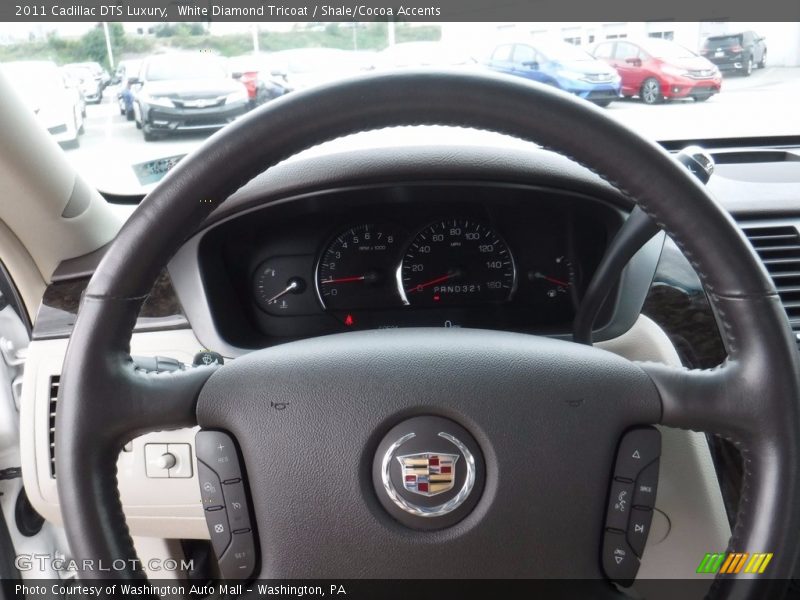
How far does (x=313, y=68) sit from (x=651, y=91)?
81 centimetres

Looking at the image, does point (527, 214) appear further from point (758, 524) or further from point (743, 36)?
point (758, 524)

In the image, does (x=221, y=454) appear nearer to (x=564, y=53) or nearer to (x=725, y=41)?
(x=564, y=53)

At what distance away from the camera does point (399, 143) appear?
1586 mm

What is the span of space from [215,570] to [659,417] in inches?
48.7

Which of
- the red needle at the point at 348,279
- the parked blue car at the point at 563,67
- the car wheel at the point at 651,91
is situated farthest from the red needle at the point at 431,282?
the car wheel at the point at 651,91

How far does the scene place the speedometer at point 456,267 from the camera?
178cm

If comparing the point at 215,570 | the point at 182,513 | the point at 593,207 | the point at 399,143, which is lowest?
the point at 215,570

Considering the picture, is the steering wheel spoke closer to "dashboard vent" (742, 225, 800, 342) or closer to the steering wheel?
the steering wheel

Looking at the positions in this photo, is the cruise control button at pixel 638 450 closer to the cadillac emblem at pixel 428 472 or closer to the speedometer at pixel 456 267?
the cadillac emblem at pixel 428 472

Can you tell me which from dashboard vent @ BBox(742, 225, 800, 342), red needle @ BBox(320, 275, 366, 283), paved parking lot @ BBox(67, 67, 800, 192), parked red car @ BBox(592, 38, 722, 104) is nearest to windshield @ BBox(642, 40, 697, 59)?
parked red car @ BBox(592, 38, 722, 104)

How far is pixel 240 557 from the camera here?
1.00 meters


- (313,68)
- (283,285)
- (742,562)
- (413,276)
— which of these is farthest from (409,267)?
(742,562)

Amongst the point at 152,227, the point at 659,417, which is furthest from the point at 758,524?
the point at 152,227

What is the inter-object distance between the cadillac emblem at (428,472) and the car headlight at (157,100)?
116 centimetres
